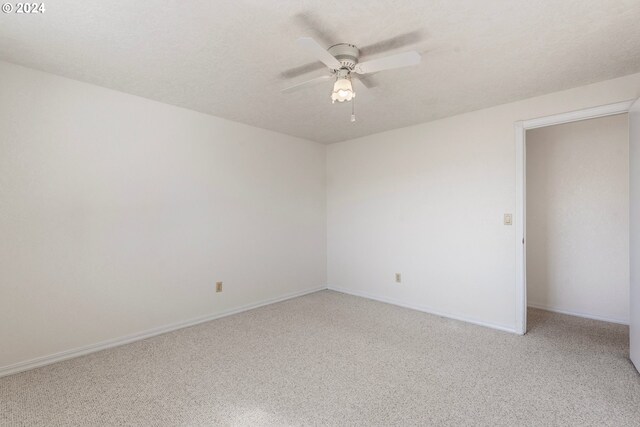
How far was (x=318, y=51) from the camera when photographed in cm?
172

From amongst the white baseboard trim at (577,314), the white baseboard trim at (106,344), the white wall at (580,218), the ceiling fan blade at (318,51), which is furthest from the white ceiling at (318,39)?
the white baseboard trim at (577,314)

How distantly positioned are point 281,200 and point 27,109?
101 inches

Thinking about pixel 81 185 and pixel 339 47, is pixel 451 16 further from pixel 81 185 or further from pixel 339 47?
pixel 81 185

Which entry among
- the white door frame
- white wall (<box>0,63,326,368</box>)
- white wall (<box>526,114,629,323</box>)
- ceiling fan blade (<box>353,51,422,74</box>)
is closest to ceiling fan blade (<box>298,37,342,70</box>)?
ceiling fan blade (<box>353,51,422,74</box>)

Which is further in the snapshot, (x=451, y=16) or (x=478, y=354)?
(x=478, y=354)

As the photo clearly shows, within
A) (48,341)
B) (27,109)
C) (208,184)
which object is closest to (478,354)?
(208,184)

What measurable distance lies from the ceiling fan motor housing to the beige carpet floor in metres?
2.13

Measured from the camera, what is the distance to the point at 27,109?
2.39 m

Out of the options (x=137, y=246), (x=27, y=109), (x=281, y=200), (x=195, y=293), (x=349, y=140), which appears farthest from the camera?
(x=349, y=140)

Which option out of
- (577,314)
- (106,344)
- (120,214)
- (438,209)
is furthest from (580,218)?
(106,344)

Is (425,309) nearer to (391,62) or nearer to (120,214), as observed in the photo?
(391,62)

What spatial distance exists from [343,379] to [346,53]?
2188 mm

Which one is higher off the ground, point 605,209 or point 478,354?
point 605,209

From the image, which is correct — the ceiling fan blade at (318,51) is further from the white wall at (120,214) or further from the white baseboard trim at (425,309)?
the white baseboard trim at (425,309)
